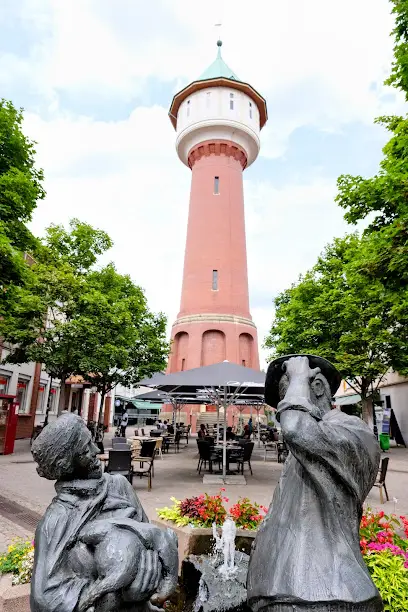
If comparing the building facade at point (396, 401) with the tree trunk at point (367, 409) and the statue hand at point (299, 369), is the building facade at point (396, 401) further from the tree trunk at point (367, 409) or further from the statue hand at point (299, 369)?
the statue hand at point (299, 369)

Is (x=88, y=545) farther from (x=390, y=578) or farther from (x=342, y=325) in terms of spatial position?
(x=342, y=325)

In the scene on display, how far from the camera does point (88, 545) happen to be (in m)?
1.61

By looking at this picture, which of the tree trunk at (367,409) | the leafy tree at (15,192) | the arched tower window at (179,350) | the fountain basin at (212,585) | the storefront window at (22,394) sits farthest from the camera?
the arched tower window at (179,350)

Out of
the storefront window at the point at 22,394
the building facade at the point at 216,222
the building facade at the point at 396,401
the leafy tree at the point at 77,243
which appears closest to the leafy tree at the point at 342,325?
the building facade at the point at 396,401

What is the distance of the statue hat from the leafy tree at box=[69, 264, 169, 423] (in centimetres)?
1468

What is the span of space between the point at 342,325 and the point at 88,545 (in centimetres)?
1996

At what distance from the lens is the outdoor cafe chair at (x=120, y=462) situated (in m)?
9.16

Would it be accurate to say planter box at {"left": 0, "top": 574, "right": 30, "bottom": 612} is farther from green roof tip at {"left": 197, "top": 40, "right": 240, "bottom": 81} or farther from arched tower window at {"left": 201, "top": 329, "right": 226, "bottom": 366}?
green roof tip at {"left": 197, "top": 40, "right": 240, "bottom": 81}

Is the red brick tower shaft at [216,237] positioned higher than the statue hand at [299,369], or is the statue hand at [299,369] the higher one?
the red brick tower shaft at [216,237]

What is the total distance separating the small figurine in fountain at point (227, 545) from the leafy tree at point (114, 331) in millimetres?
13276

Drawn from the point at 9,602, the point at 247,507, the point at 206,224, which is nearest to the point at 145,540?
the point at 9,602

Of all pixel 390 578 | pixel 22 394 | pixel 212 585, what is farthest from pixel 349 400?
pixel 212 585

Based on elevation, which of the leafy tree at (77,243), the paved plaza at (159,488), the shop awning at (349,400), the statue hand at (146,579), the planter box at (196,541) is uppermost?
the leafy tree at (77,243)

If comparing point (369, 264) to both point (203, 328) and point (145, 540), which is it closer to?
point (145, 540)
